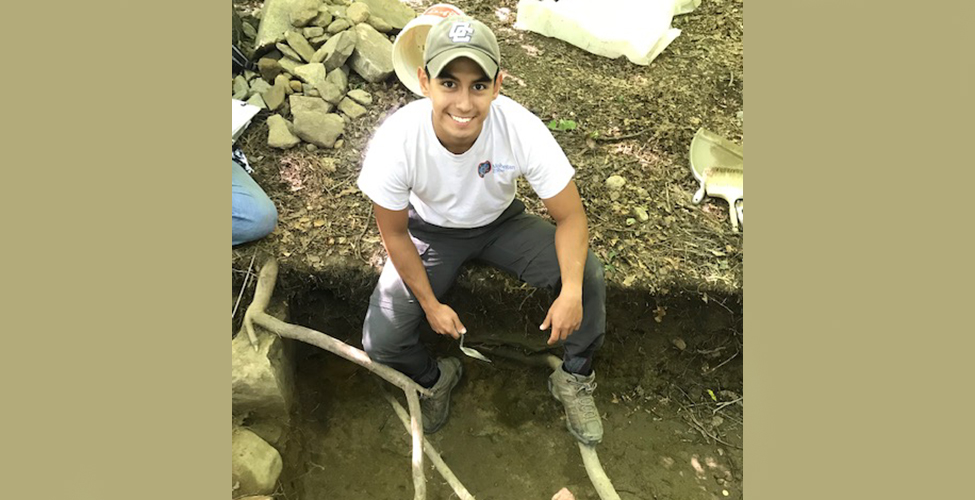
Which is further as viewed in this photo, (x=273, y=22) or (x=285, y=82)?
(x=273, y=22)

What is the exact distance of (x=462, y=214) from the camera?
2568 mm

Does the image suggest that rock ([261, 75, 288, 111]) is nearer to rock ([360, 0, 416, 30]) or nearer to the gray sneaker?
rock ([360, 0, 416, 30])

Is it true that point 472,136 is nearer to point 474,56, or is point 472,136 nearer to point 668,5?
point 474,56

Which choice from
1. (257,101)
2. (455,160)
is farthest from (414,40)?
(257,101)

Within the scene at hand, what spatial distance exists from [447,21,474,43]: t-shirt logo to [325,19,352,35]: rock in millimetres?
2176

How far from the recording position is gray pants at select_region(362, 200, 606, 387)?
8.67 feet

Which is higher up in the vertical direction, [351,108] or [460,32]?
[460,32]

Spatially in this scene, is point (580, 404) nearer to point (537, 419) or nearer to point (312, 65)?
point (537, 419)

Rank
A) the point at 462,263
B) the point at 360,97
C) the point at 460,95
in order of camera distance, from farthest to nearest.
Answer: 1. the point at 360,97
2. the point at 462,263
3. the point at 460,95

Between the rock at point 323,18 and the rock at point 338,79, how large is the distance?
1.24ft

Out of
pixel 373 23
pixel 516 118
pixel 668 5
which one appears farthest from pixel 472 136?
pixel 668 5

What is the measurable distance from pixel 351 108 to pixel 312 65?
0.35 meters

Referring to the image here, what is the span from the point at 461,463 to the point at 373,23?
270 centimetres

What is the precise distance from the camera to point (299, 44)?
12.6ft
